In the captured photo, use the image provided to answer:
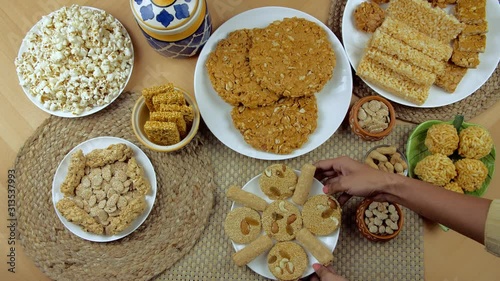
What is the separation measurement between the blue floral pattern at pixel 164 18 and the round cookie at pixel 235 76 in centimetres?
21

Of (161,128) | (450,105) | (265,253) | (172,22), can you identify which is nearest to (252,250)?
(265,253)

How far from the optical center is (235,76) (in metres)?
1.37

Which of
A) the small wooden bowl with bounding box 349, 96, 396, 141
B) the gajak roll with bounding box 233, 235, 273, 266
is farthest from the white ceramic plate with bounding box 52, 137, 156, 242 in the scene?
the small wooden bowl with bounding box 349, 96, 396, 141

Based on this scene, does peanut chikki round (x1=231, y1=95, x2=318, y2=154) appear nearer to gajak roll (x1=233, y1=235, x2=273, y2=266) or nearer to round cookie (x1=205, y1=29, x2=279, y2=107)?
round cookie (x1=205, y1=29, x2=279, y2=107)

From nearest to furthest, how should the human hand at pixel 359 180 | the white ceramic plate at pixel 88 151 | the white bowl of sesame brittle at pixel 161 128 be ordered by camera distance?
1. the human hand at pixel 359 180
2. the white bowl of sesame brittle at pixel 161 128
3. the white ceramic plate at pixel 88 151

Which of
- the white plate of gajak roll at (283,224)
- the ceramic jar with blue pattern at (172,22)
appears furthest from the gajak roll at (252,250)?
the ceramic jar with blue pattern at (172,22)

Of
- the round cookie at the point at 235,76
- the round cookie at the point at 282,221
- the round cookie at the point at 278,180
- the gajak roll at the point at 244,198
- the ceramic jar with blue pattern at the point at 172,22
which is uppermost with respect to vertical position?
the ceramic jar with blue pattern at the point at 172,22

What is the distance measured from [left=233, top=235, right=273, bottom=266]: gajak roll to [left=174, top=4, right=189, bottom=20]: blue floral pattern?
670mm

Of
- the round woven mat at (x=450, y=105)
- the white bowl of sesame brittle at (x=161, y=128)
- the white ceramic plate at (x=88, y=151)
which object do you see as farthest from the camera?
the round woven mat at (x=450, y=105)

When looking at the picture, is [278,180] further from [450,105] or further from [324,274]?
[450,105]

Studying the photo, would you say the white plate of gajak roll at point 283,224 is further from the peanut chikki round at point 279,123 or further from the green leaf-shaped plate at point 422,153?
the green leaf-shaped plate at point 422,153

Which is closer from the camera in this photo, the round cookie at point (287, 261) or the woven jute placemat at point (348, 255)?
the round cookie at point (287, 261)

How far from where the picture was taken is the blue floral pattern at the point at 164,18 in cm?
120

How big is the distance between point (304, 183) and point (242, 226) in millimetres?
225
